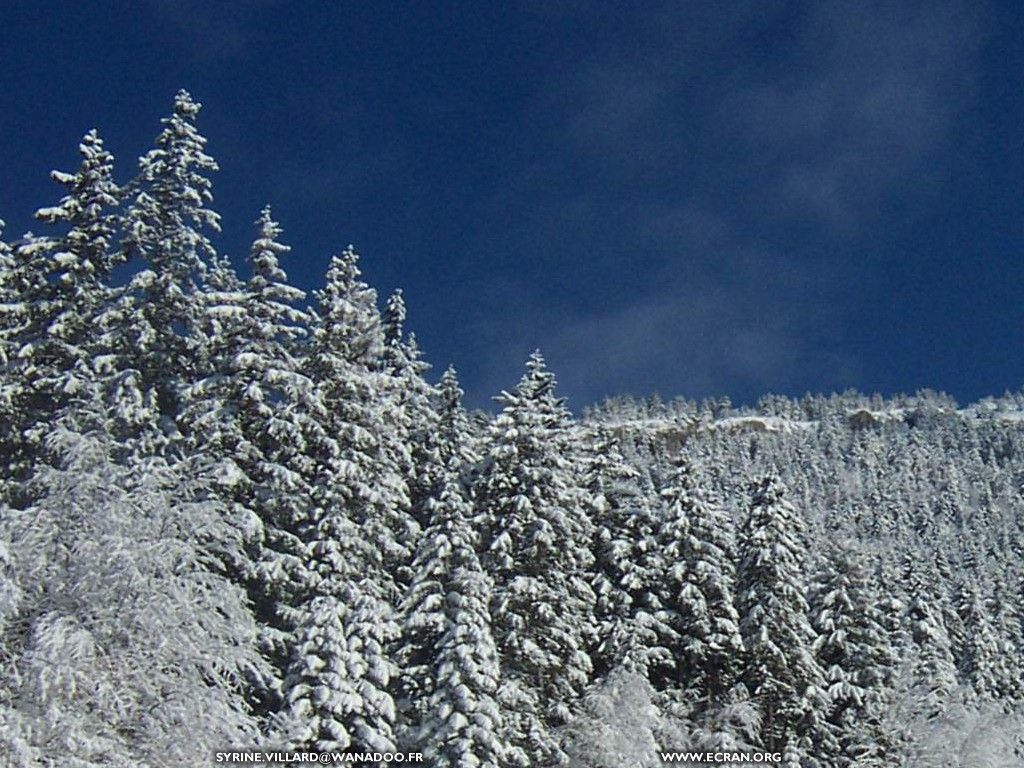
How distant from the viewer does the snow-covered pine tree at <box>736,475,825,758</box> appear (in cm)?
3484

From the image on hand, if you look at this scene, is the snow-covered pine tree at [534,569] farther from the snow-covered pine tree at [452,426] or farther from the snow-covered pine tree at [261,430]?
the snow-covered pine tree at [261,430]

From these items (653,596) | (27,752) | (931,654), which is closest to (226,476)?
(27,752)

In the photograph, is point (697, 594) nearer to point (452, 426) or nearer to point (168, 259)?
point (452, 426)

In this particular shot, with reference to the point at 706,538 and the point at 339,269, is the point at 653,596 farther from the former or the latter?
the point at 339,269

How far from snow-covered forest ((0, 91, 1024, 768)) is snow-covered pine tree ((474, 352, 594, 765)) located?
0.10 meters

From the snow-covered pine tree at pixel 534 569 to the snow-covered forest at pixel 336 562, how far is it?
0.32 feet

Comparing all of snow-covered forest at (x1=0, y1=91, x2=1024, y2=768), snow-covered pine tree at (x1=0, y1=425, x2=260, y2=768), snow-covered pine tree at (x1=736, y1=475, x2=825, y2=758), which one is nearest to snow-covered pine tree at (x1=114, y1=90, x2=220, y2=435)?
snow-covered forest at (x1=0, y1=91, x2=1024, y2=768)

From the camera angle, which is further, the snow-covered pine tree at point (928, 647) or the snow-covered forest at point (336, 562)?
the snow-covered pine tree at point (928, 647)

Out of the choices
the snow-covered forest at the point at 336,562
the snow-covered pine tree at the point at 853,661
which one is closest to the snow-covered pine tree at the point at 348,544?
the snow-covered forest at the point at 336,562

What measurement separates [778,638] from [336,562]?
56.8 ft

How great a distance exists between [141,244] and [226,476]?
24.8 feet

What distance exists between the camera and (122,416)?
959 inches

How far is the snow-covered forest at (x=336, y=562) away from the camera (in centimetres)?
1681

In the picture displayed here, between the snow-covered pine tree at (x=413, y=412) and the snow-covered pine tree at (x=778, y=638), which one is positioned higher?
the snow-covered pine tree at (x=413, y=412)
